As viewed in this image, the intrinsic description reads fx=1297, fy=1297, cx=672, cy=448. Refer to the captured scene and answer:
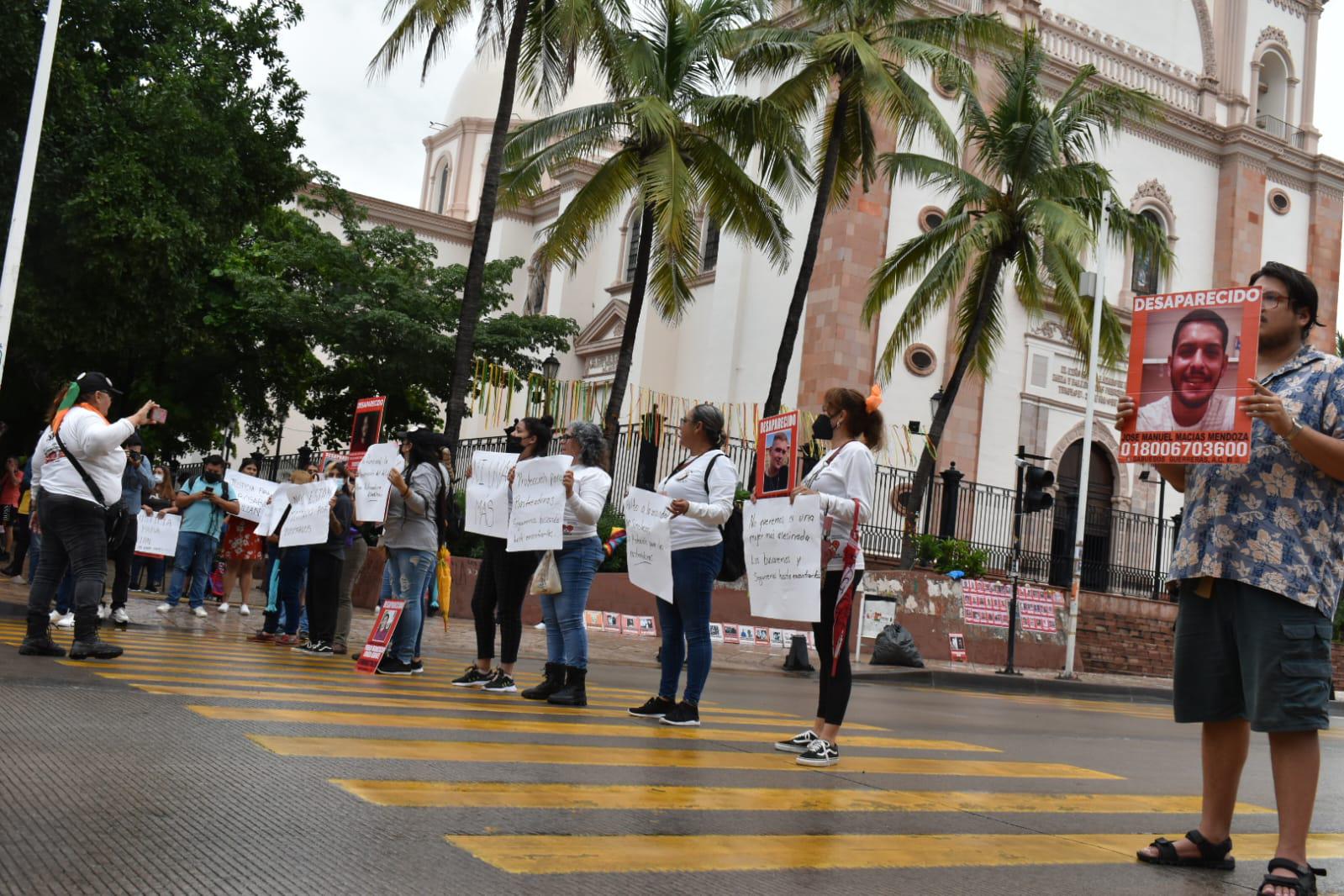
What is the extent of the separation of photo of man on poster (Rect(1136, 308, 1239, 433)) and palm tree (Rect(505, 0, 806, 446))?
49.3 ft

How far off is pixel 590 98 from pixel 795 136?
2662 cm

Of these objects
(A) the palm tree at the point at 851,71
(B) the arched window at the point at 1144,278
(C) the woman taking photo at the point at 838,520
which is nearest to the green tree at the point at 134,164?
(A) the palm tree at the point at 851,71

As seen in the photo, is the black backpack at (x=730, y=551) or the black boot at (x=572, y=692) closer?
the black backpack at (x=730, y=551)

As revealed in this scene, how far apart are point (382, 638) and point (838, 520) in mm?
4629

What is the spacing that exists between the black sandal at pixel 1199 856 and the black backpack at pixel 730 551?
11.3 ft

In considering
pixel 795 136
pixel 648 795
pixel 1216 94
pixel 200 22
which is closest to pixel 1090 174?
pixel 795 136

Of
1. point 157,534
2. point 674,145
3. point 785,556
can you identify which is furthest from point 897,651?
point 785,556

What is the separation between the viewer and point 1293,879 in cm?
423

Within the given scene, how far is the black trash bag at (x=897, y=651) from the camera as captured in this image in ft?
62.8

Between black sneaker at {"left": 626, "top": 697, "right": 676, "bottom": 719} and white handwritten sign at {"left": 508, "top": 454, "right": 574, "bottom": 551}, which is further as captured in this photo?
white handwritten sign at {"left": 508, "top": 454, "right": 574, "bottom": 551}

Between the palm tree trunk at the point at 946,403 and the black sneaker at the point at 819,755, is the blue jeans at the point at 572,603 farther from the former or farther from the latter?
the palm tree trunk at the point at 946,403

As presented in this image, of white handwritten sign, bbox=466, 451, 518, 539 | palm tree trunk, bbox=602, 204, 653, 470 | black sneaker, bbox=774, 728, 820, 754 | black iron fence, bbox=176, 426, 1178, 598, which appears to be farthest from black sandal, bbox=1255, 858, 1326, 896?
black iron fence, bbox=176, 426, 1178, 598

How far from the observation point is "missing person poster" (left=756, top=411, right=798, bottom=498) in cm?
768

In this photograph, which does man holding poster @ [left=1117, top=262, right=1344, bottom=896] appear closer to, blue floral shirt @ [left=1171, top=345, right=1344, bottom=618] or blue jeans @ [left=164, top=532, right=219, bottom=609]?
blue floral shirt @ [left=1171, top=345, right=1344, bottom=618]
